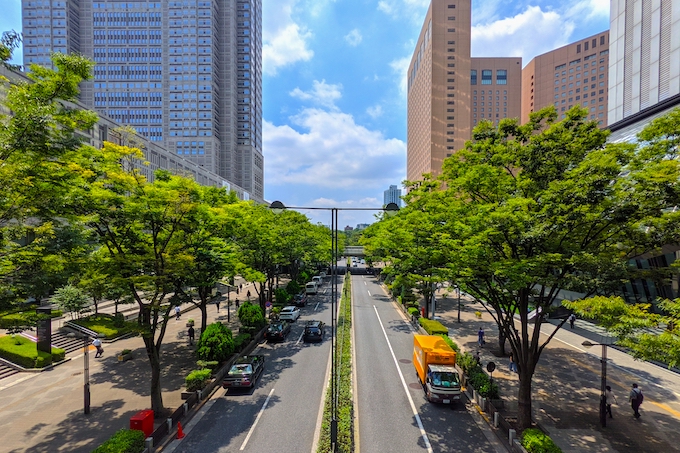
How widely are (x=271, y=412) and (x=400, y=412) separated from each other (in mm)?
5994

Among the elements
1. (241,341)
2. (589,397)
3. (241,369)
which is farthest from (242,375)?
(589,397)

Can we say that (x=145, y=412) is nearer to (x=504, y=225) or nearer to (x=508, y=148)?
(x=504, y=225)

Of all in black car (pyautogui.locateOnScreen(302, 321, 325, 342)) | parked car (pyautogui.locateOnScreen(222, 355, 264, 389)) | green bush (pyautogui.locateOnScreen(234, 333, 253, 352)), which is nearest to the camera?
parked car (pyautogui.locateOnScreen(222, 355, 264, 389))

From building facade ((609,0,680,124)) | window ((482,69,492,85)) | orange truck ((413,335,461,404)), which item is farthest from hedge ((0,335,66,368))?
window ((482,69,492,85))

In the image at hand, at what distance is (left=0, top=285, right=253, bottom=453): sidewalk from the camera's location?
12.1m

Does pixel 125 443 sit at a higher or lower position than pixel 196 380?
higher

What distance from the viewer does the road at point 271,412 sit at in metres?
12.1

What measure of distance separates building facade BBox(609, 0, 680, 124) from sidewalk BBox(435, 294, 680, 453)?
24423 millimetres

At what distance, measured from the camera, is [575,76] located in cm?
11175

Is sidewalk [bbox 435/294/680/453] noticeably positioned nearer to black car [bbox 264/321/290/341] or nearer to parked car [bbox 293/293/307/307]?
black car [bbox 264/321/290/341]

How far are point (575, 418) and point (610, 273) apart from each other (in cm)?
807

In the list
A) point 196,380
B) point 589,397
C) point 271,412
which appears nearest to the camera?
point 271,412

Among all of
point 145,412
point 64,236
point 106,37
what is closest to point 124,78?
point 106,37

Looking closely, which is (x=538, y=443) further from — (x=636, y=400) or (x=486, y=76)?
(x=486, y=76)
